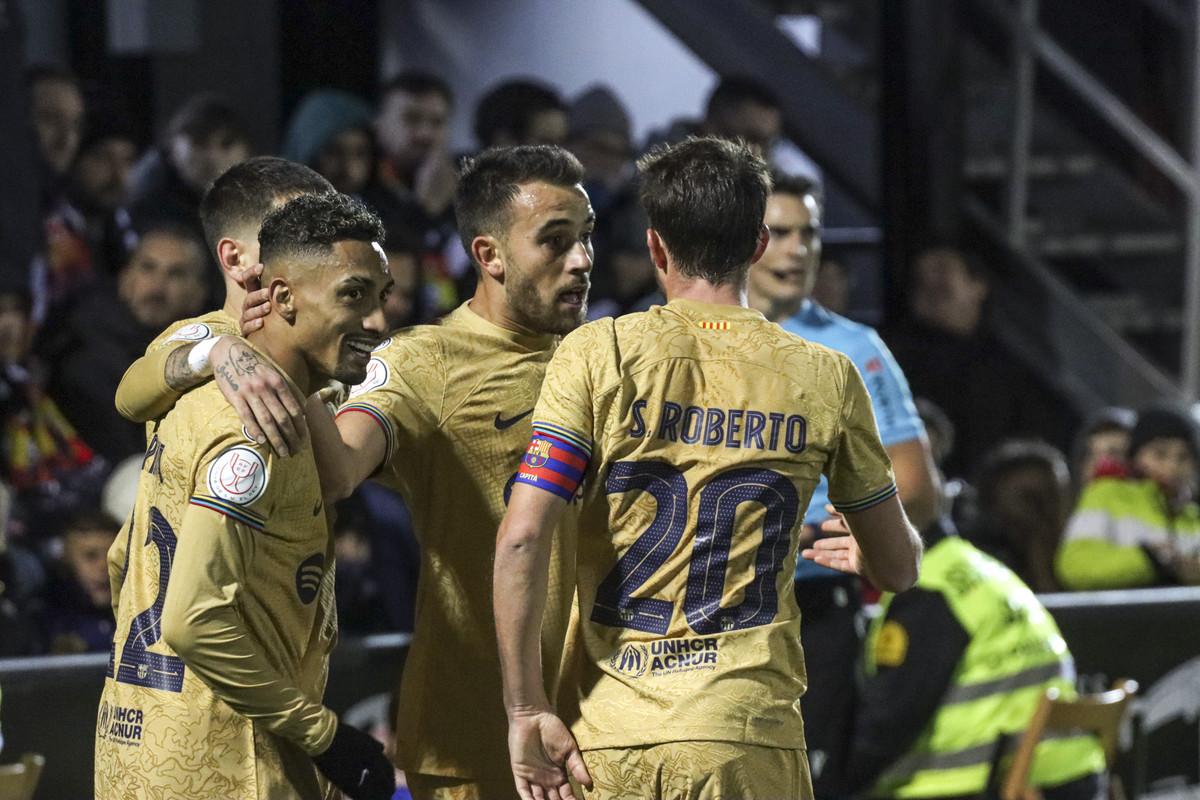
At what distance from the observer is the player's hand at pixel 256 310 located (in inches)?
135

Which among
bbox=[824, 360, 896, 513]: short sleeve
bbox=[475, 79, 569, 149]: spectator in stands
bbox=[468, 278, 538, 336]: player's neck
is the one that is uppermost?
bbox=[475, 79, 569, 149]: spectator in stands

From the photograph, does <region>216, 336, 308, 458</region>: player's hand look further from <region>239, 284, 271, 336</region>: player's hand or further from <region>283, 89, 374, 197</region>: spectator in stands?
<region>283, 89, 374, 197</region>: spectator in stands

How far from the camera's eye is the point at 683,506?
3.43m

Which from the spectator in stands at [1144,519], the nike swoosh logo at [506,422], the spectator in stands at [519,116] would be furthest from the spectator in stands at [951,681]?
the spectator in stands at [519,116]

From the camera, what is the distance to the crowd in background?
659cm

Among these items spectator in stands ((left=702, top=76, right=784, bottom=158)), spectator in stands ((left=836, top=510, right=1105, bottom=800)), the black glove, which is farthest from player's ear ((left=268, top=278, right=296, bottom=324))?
spectator in stands ((left=702, top=76, right=784, bottom=158))

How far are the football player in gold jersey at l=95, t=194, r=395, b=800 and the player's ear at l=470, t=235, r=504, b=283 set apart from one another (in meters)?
0.43

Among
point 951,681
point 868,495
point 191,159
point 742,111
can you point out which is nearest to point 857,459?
point 868,495

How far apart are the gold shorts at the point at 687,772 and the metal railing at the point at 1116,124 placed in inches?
272

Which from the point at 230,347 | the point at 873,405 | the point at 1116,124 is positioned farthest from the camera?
the point at 1116,124

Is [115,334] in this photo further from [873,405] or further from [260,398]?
[260,398]

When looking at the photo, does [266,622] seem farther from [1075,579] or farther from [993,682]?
[1075,579]

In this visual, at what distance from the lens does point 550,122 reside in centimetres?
825

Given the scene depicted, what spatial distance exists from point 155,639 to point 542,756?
0.69m
